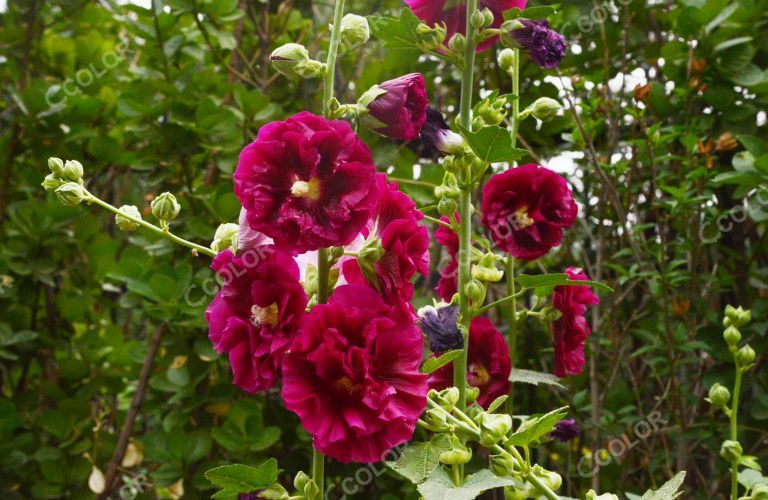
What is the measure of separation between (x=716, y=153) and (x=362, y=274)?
928 millimetres

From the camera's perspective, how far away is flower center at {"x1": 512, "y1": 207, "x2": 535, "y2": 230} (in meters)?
0.68

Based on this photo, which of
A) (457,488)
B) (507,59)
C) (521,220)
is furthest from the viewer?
(507,59)

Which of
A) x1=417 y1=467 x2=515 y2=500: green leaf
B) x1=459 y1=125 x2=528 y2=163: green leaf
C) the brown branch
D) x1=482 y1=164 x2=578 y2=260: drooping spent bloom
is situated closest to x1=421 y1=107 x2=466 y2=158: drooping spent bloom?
x1=459 y1=125 x2=528 y2=163: green leaf

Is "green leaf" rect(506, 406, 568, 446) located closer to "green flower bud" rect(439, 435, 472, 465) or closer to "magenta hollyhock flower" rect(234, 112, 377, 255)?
"green flower bud" rect(439, 435, 472, 465)

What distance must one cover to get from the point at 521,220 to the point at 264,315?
29cm

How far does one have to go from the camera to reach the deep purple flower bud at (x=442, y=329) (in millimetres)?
569

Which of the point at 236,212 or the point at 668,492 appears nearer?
the point at 668,492

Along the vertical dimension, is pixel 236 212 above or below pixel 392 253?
below

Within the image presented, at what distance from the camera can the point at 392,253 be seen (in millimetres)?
503

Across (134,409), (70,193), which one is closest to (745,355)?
(70,193)

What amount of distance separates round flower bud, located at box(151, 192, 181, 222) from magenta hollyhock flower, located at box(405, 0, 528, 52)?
0.25m

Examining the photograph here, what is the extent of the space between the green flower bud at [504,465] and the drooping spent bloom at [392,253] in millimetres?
111

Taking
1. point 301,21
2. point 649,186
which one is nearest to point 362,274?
point 649,186

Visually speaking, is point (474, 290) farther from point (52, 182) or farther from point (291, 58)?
point (52, 182)
